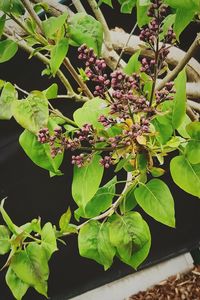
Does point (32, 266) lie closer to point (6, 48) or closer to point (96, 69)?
point (96, 69)

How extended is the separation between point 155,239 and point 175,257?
386mm

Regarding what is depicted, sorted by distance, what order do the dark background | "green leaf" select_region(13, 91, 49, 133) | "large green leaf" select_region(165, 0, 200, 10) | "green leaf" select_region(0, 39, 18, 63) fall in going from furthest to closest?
the dark background → "green leaf" select_region(0, 39, 18, 63) → "green leaf" select_region(13, 91, 49, 133) → "large green leaf" select_region(165, 0, 200, 10)

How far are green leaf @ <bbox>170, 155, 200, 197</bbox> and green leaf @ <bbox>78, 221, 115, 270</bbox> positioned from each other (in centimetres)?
23

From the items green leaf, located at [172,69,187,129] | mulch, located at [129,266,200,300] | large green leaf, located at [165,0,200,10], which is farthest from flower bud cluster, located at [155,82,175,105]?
mulch, located at [129,266,200,300]

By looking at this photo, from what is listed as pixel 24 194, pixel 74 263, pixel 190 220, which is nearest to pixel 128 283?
pixel 74 263

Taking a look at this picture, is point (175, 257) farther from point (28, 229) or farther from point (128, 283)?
point (28, 229)

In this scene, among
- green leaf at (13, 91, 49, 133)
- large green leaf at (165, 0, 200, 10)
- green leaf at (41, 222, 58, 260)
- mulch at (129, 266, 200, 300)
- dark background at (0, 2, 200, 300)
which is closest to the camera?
large green leaf at (165, 0, 200, 10)

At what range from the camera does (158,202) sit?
79 centimetres

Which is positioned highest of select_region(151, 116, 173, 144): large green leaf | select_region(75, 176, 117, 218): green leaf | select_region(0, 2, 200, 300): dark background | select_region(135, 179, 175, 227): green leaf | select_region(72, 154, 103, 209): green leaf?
select_region(151, 116, 173, 144): large green leaf

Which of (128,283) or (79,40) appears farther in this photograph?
(128,283)

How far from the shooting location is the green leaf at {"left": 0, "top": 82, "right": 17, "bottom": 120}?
78 centimetres

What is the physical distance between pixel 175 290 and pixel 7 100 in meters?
3.51

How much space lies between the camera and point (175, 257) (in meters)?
3.96

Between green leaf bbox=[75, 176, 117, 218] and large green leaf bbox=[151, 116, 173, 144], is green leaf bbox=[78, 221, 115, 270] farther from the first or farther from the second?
large green leaf bbox=[151, 116, 173, 144]
